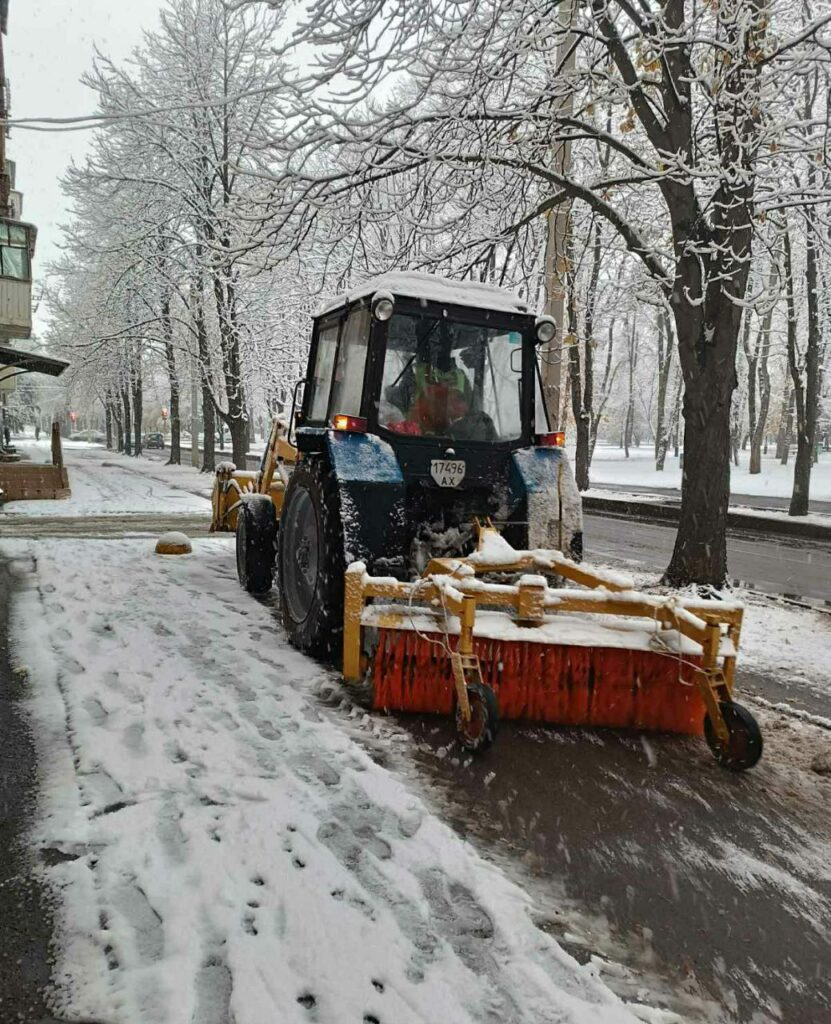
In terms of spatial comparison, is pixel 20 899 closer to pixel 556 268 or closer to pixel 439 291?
pixel 439 291

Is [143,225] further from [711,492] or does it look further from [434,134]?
[711,492]

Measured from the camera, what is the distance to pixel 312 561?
→ 491cm

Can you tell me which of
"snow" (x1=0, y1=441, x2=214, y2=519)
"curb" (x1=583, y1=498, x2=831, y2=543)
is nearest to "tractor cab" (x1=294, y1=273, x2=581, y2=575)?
"curb" (x1=583, y1=498, x2=831, y2=543)

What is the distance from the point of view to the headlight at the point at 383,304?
14.6ft

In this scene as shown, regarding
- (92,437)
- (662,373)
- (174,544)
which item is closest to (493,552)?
(174,544)

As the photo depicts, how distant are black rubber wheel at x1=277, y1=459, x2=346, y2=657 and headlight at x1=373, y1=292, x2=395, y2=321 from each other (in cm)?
98

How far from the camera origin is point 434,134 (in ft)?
21.0

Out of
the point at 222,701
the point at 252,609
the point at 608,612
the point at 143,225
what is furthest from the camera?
the point at 143,225

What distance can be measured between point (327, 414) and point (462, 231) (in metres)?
3.59

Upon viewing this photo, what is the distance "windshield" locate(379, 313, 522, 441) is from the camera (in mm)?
4812

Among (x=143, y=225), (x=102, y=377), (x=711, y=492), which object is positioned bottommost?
(x=711, y=492)

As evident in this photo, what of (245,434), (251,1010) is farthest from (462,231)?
(245,434)

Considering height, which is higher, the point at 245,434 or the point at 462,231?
the point at 462,231

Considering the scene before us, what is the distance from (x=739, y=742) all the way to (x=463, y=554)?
2.00 m
